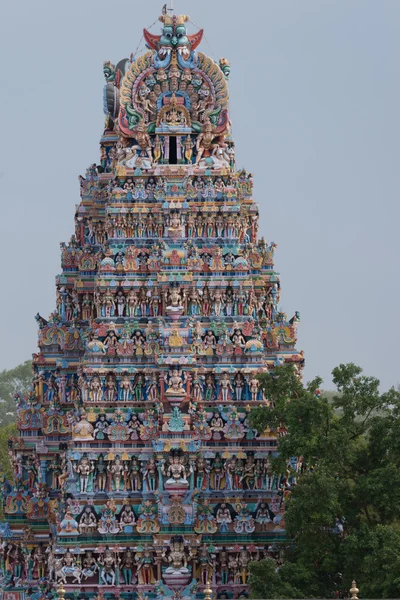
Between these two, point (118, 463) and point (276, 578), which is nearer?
point (276, 578)

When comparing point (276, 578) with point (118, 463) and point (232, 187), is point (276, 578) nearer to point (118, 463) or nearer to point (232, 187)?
point (118, 463)

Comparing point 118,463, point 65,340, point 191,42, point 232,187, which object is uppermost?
point 191,42

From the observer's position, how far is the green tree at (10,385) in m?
152

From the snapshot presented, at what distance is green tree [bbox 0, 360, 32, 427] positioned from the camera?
15180cm

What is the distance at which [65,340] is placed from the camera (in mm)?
70250

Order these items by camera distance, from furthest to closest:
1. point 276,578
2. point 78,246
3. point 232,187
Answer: point 78,246, point 232,187, point 276,578

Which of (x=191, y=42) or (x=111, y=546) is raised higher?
(x=191, y=42)

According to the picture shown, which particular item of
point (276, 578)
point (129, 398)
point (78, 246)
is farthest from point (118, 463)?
point (78, 246)

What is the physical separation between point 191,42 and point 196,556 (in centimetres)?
1830

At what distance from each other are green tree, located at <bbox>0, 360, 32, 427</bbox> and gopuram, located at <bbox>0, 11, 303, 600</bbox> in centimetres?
8011

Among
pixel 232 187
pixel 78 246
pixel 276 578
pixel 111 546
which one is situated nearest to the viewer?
pixel 276 578

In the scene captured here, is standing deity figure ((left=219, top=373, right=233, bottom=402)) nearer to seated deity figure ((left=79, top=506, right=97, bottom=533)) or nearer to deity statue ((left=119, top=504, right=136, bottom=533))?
deity statue ((left=119, top=504, right=136, bottom=533))

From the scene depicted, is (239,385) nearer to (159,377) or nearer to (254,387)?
(254,387)

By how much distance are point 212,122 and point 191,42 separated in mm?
3013
